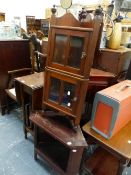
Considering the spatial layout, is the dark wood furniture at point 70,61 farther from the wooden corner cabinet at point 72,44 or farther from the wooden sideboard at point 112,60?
the wooden sideboard at point 112,60

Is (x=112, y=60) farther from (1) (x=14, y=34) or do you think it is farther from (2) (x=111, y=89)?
(1) (x=14, y=34)

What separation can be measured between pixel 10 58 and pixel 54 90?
1174 mm

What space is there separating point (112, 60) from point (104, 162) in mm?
990

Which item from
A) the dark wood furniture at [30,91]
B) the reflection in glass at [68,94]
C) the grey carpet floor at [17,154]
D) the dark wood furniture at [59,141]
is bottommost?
the grey carpet floor at [17,154]

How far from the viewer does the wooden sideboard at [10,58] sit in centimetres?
210

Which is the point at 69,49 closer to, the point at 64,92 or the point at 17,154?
the point at 64,92

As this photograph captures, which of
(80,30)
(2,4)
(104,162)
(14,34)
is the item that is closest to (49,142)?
(104,162)

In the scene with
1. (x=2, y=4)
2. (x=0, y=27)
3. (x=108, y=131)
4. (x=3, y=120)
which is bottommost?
(x=3, y=120)

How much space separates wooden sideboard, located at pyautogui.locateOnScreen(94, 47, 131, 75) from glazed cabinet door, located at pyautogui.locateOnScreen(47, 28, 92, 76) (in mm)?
414

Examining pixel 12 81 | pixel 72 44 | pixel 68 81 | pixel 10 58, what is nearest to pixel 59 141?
pixel 68 81

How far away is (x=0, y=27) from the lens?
Result: 7.83 feet

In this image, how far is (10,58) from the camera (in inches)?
85.7

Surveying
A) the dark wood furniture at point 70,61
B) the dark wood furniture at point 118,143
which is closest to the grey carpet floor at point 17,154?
the dark wood furniture at point 118,143

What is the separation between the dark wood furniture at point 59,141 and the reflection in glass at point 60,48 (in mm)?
543
